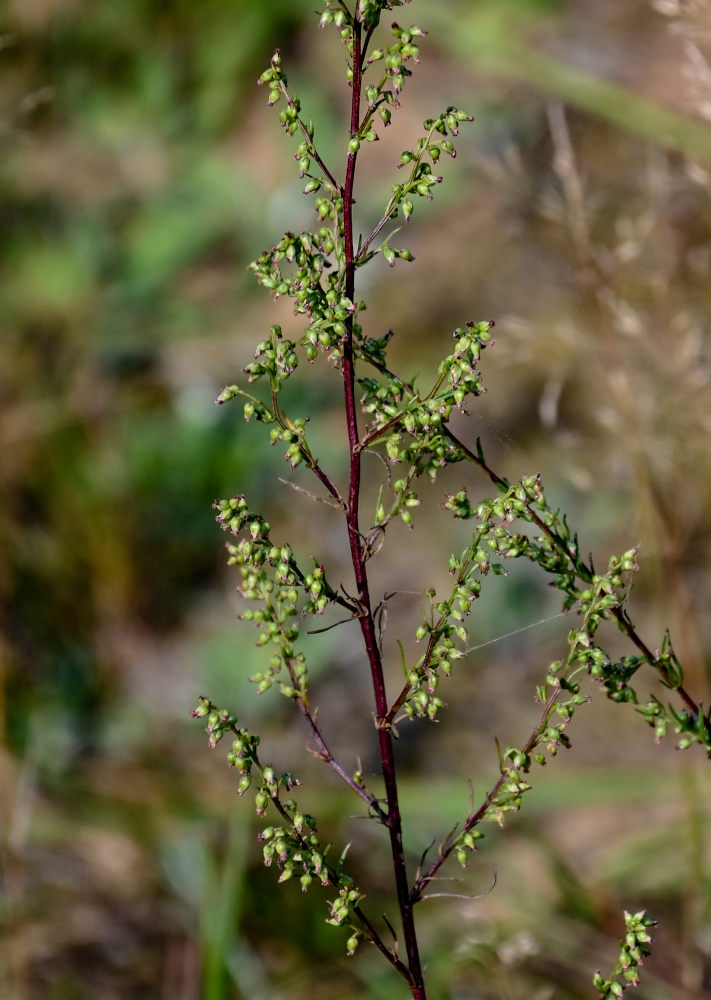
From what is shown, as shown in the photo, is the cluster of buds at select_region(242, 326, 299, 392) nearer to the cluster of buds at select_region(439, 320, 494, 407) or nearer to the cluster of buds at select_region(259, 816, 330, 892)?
the cluster of buds at select_region(439, 320, 494, 407)

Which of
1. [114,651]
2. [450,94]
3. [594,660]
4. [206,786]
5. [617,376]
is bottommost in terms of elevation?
[594,660]

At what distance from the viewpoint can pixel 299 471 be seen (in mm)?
3646

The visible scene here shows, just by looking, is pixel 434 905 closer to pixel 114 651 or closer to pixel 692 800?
pixel 692 800

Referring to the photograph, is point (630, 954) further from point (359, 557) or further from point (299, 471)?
point (299, 471)

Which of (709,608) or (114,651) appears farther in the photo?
(114,651)

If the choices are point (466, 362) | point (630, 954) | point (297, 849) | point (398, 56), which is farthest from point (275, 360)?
point (630, 954)

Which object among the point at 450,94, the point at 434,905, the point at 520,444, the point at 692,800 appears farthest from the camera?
the point at 450,94

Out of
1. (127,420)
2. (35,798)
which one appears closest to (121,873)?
(35,798)

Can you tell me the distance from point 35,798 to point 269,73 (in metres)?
2.22

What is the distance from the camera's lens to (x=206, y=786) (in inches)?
116

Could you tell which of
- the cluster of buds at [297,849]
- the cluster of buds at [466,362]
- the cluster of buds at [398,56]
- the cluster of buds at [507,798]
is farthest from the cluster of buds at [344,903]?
the cluster of buds at [398,56]

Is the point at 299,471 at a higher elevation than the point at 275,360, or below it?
higher

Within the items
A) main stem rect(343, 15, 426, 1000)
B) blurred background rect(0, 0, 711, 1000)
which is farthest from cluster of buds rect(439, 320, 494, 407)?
blurred background rect(0, 0, 711, 1000)

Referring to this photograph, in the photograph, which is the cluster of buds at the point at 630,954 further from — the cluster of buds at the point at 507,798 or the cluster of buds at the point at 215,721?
the cluster of buds at the point at 215,721
